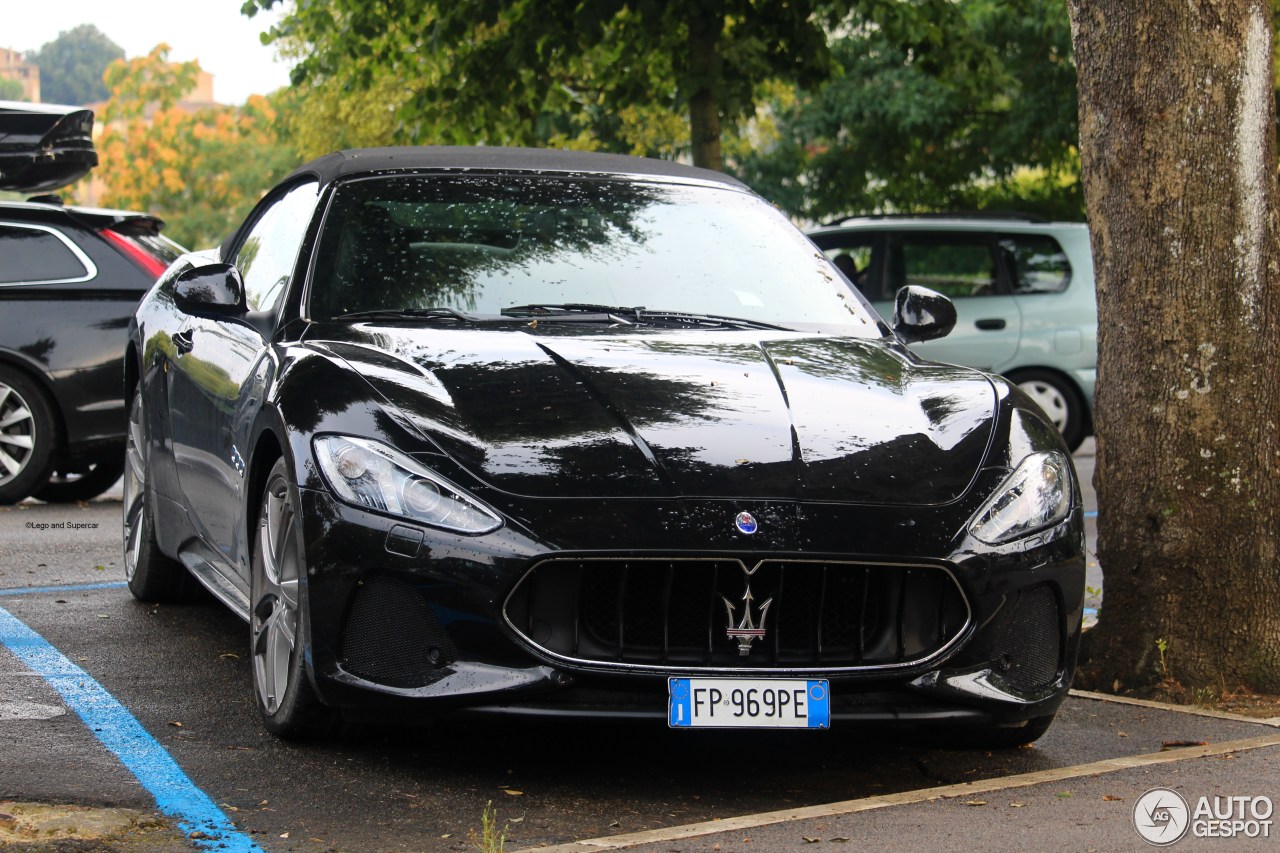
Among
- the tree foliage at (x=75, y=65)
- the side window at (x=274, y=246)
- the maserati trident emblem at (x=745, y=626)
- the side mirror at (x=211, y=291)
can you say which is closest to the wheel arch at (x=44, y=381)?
the side window at (x=274, y=246)

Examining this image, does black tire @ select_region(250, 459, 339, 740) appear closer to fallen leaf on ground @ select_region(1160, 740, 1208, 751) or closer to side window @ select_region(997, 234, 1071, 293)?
fallen leaf on ground @ select_region(1160, 740, 1208, 751)

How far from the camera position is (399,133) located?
1812cm

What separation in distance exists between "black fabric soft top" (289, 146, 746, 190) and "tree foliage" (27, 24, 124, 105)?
7307 inches

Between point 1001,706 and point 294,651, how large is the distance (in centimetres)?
177

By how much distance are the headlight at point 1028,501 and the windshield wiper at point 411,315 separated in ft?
5.31

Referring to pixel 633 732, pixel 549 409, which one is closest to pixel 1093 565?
pixel 633 732

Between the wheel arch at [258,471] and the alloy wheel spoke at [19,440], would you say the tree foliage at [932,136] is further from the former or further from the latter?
the wheel arch at [258,471]

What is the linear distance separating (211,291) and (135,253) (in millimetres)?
5763

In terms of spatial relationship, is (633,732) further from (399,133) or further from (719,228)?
(399,133)

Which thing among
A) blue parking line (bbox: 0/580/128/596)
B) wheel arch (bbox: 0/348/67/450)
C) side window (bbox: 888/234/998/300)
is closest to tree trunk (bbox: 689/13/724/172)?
side window (bbox: 888/234/998/300)

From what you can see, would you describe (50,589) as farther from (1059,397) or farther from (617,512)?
(1059,397)

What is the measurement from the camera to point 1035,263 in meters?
16.0

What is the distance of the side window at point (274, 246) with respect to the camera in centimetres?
612

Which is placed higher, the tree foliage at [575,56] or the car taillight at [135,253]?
the tree foliage at [575,56]
